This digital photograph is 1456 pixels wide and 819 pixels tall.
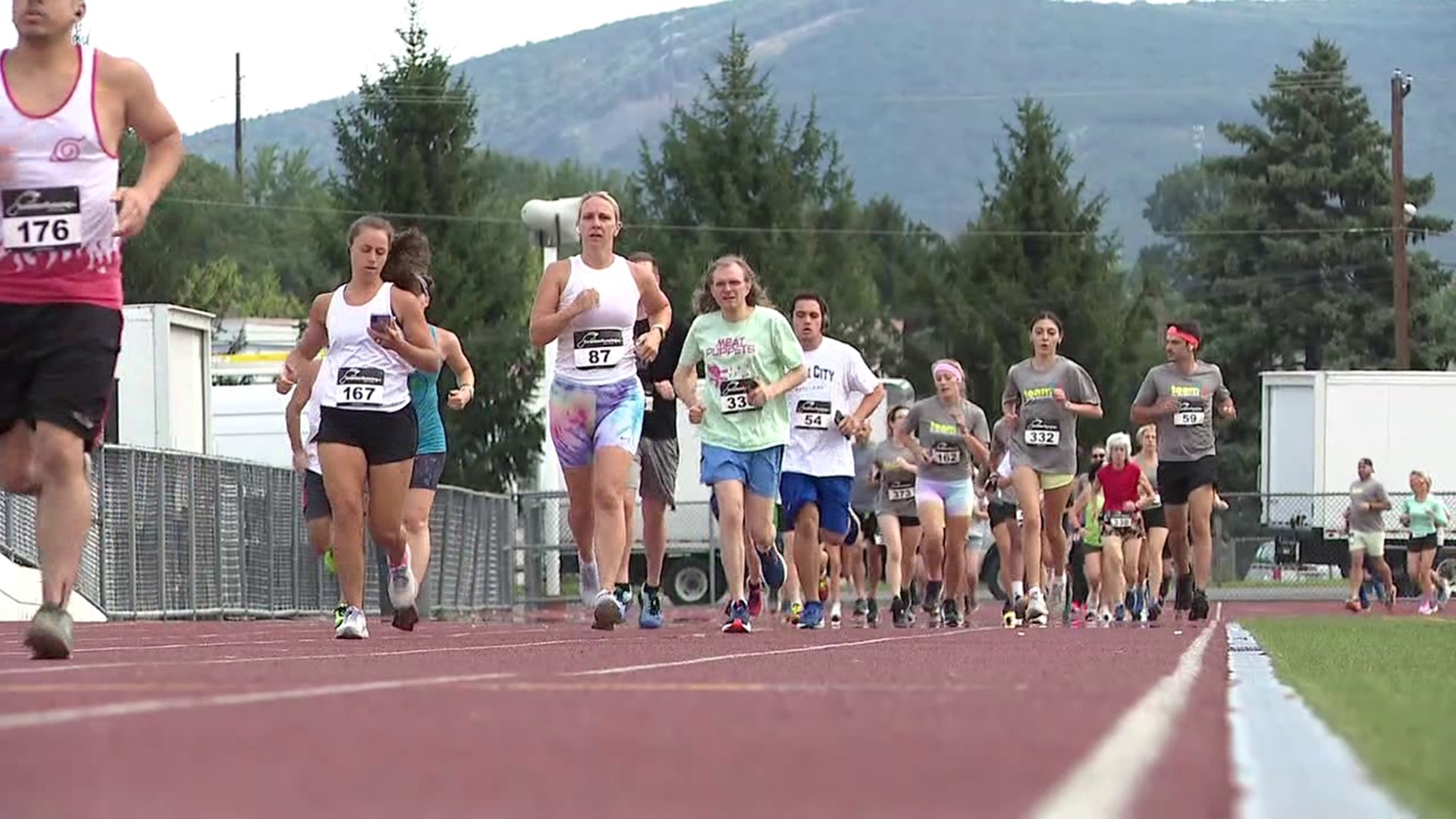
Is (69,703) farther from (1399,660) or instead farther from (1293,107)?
(1293,107)

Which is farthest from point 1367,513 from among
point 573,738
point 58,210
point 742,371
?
point 573,738

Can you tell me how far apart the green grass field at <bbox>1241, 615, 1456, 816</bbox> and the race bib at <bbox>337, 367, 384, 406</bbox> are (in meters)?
3.98

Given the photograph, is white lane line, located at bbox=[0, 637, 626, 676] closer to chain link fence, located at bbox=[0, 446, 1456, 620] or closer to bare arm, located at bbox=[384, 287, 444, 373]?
bare arm, located at bbox=[384, 287, 444, 373]

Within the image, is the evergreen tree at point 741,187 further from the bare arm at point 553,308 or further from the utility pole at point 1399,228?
the bare arm at point 553,308

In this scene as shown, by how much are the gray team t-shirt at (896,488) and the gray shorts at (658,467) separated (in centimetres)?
541

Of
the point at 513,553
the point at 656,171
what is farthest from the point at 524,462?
the point at 513,553

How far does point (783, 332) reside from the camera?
1562 centimetres

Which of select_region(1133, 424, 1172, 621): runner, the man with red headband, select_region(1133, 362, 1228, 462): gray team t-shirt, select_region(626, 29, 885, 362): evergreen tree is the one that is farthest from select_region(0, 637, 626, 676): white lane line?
select_region(626, 29, 885, 362): evergreen tree

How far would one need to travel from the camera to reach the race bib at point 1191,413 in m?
19.9

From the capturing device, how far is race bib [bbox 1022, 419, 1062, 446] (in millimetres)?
19250

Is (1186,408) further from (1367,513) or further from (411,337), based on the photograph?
(1367,513)

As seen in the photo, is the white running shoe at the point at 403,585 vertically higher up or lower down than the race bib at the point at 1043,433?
lower down

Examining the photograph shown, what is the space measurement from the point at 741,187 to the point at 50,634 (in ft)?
153

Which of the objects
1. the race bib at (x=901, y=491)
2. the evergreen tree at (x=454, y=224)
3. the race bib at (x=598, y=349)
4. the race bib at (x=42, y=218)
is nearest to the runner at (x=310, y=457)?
the race bib at (x=598, y=349)
